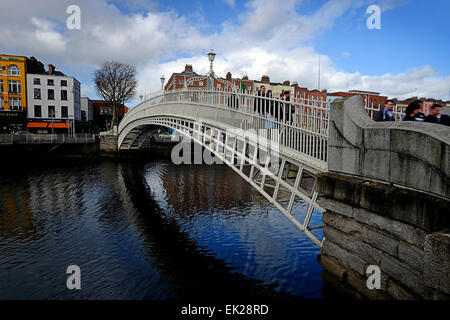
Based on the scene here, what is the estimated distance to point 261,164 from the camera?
11031 millimetres

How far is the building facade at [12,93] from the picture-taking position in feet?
119

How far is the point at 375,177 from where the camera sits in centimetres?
405

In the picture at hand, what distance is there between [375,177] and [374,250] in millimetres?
979

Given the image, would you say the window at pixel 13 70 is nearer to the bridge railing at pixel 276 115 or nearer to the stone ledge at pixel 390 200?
the bridge railing at pixel 276 115

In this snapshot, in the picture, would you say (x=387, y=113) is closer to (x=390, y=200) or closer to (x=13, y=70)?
(x=390, y=200)

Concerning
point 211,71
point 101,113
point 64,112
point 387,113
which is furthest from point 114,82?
point 387,113

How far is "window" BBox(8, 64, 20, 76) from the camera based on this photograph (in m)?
37.1

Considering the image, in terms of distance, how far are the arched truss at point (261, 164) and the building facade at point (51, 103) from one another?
16544mm

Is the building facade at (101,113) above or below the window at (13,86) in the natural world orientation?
below

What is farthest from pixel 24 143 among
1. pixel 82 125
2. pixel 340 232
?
pixel 340 232

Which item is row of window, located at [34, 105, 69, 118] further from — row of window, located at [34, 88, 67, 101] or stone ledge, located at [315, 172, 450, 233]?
stone ledge, located at [315, 172, 450, 233]

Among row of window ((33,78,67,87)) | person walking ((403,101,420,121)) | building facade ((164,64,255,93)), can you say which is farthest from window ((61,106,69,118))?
person walking ((403,101,420,121))

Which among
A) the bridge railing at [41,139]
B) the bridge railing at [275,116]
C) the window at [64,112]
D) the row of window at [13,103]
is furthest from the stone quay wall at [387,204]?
the window at [64,112]
